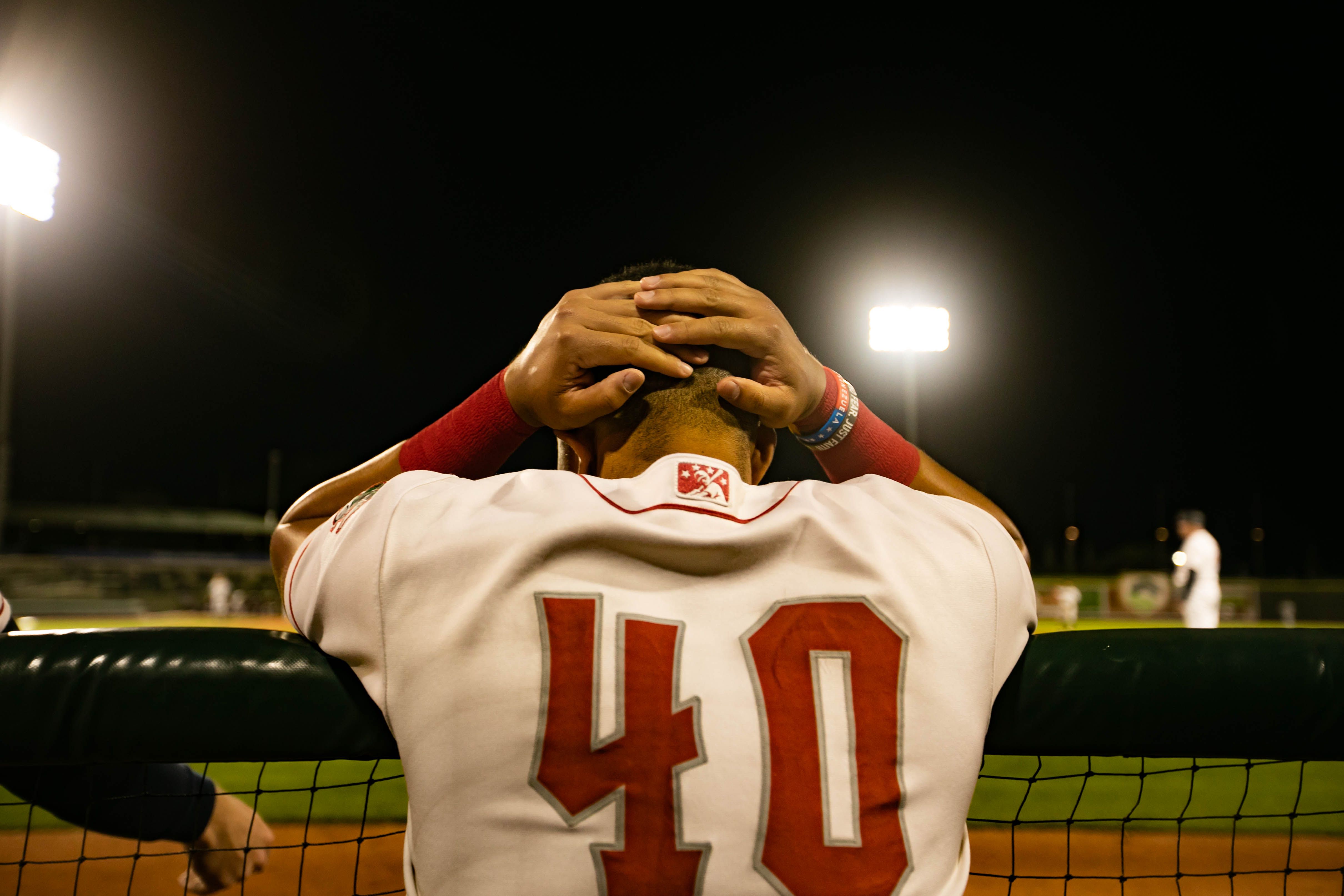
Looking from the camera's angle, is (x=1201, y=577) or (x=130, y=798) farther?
(x=1201, y=577)

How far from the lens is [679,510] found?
43.4 inches

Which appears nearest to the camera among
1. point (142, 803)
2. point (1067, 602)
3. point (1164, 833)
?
point (142, 803)

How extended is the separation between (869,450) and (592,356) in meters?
0.67

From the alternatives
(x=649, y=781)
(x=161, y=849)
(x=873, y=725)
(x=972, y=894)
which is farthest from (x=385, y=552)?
(x=161, y=849)

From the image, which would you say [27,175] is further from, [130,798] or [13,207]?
[130,798]

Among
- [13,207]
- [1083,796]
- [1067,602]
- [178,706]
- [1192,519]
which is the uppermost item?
[13,207]

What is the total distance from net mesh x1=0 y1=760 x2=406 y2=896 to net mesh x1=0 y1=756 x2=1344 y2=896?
1 centimetres

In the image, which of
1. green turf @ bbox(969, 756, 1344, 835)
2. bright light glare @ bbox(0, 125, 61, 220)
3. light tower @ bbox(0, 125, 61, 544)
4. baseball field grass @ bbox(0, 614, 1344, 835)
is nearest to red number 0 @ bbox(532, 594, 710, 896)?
baseball field grass @ bbox(0, 614, 1344, 835)

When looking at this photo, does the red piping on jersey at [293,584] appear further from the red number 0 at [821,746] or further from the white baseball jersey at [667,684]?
the red number 0 at [821,746]

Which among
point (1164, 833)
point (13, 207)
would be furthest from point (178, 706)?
point (13, 207)

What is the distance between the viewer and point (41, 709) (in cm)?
124

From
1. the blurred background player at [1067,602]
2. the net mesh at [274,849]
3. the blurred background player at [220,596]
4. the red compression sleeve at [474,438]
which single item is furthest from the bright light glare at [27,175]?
the blurred background player at [1067,602]

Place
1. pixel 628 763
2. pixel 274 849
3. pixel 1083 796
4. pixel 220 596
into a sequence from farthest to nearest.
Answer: pixel 220 596, pixel 1083 796, pixel 274 849, pixel 628 763

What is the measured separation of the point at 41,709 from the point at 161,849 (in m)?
3.87
